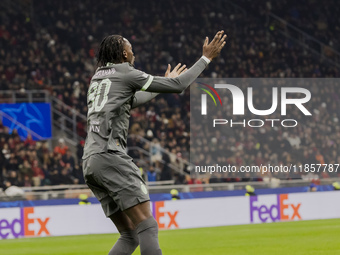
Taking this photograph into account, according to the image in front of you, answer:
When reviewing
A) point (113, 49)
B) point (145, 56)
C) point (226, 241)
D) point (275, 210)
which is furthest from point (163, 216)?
point (145, 56)

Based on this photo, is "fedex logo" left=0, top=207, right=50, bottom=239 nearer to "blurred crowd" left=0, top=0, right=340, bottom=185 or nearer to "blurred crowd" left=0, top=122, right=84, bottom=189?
"blurred crowd" left=0, top=122, right=84, bottom=189

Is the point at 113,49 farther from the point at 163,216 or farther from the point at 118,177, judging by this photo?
the point at 163,216

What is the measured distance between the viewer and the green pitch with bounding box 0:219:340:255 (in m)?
10.6

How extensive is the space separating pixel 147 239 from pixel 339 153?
20.5m

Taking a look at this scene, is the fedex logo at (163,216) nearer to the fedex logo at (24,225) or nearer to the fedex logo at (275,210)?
the fedex logo at (275,210)

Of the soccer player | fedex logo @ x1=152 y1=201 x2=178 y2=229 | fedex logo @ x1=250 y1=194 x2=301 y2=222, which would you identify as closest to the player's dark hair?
the soccer player

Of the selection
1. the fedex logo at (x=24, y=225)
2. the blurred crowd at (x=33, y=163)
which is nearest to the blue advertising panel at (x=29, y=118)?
the blurred crowd at (x=33, y=163)

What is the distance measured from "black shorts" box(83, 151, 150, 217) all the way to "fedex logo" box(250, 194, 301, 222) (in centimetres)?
1210

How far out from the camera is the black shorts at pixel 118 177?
4.87 metres

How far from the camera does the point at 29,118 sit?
21781 mm

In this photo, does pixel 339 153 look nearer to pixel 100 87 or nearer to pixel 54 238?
pixel 54 238

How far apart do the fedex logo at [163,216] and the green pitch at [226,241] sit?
0.66 metres

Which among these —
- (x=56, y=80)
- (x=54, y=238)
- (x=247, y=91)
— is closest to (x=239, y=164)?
(x=247, y=91)

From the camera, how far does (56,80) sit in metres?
24.6
